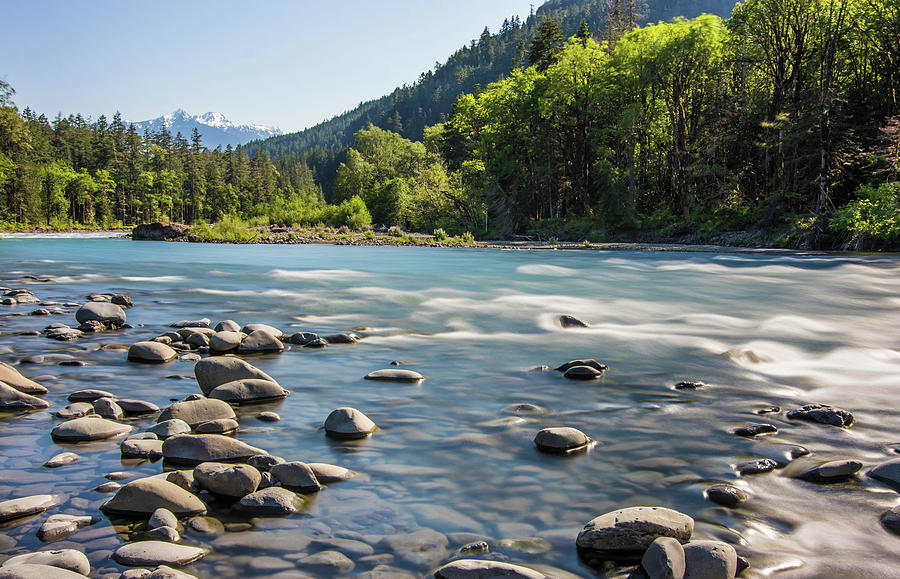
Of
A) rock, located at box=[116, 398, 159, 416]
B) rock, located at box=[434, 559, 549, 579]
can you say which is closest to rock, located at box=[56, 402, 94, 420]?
rock, located at box=[116, 398, 159, 416]

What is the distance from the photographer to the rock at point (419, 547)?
3182 millimetres

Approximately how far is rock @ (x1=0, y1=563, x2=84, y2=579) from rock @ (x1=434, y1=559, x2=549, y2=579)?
1.78 metres

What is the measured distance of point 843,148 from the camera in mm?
32531

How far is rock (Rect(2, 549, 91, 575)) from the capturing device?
2.85m

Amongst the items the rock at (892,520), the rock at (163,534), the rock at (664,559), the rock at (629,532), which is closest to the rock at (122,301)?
the rock at (163,534)

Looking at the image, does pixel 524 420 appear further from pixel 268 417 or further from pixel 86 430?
pixel 86 430

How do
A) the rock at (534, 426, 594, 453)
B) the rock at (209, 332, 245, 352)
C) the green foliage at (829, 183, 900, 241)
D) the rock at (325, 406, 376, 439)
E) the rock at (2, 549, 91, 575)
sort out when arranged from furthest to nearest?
the green foliage at (829, 183, 900, 241)
the rock at (209, 332, 245, 352)
the rock at (325, 406, 376, 439)
the rock at (534, 426, 594, 453)
the rock at (2, 549, 91, 575)

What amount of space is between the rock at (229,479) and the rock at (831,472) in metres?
3.97

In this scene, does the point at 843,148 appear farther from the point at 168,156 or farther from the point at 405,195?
the point at 168,156

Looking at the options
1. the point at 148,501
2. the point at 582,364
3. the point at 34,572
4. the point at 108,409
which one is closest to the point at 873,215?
the point at 582,364

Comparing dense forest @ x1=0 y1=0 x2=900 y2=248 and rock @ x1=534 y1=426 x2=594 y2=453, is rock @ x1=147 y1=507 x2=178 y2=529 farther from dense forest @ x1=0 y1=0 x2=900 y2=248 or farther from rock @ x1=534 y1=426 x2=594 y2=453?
dense forest @ x1=0 y1=0 x2=900 y2=248

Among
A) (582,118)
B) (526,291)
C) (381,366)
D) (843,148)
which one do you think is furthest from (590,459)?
(582,118)

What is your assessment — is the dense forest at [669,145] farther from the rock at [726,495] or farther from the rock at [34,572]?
the rock at [34,572]

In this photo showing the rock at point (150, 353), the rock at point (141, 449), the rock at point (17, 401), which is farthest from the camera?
the rock at point (150, 353)
